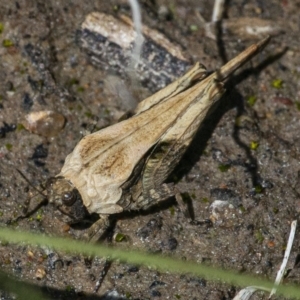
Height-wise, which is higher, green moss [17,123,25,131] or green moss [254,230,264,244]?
green moss [17,123,25,131]

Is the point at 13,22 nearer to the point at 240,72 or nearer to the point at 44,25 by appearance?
the point at 44,25

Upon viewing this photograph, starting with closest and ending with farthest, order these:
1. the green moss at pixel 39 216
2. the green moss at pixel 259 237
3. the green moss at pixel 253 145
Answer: the green moss at pixel 39 216 < the green moss at pixel 259 237 < the green moss at pixel 253 145

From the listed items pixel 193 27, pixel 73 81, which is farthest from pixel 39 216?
pixel 193 27

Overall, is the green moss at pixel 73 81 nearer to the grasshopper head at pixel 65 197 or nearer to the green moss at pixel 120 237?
the grasshopper head at pixel 65 197

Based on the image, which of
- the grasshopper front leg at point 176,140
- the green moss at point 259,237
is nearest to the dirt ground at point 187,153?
the green moss at point 259,237

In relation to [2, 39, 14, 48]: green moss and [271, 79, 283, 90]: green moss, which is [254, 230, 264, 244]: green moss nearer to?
[271, 79, 283, 90]: green moss

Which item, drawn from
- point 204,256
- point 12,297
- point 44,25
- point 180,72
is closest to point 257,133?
point 180,72

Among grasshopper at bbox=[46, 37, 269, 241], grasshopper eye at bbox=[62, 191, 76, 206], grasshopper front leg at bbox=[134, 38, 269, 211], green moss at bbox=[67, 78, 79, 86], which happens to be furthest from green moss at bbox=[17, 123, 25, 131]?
grasshopper front leg at bbox=[134, 38, 269, 211]
